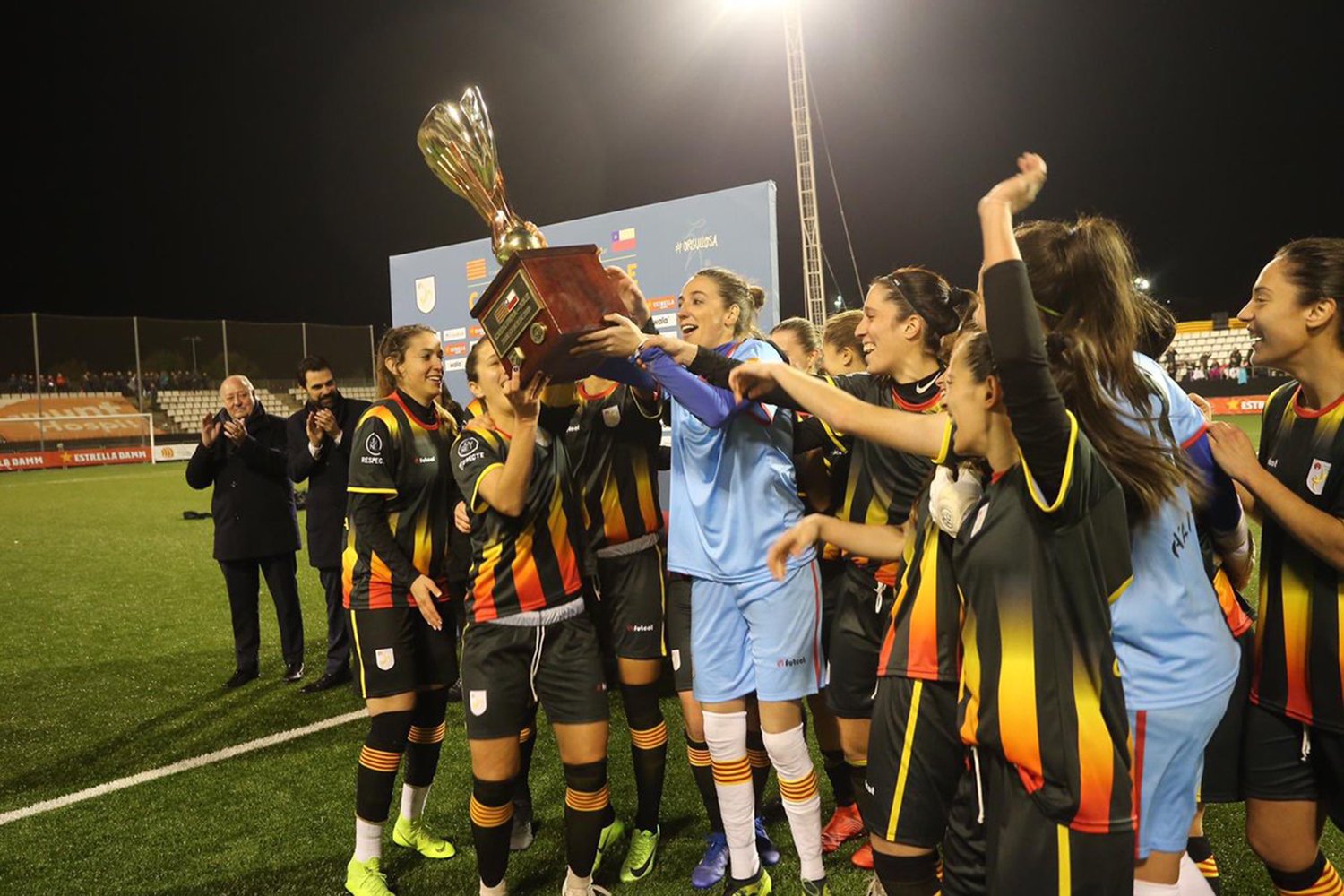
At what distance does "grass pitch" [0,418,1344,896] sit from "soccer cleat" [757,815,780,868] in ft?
0.18

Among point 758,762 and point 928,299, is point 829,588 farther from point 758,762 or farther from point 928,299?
point 928,299

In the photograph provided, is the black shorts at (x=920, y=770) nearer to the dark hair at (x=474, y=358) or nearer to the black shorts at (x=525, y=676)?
the black shorts at (x=525, y=676)

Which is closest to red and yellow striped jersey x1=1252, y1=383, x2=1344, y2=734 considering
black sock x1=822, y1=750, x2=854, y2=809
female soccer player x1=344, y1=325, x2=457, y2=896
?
black sock x1=822, y1=750, x2=854, y2=809

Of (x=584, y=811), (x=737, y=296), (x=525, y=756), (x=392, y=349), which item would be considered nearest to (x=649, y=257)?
(x=392, y=349)

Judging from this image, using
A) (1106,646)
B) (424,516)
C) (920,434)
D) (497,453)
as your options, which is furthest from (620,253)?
(1106,646)

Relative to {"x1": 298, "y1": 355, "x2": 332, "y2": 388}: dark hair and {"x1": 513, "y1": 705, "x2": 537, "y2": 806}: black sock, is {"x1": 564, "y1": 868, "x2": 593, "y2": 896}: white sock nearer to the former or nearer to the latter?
{"x1": 513, "y1": 705, "x2": 537, "y2": 806}: black sock

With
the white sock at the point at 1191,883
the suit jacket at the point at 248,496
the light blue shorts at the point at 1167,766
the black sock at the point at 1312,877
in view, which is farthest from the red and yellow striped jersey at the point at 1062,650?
the suit jacket at the point at 248,496

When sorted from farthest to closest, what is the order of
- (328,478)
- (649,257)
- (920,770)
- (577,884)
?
(649,257) < (328,478) < (577,884) < (920,770)

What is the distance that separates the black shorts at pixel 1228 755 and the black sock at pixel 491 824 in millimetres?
2068

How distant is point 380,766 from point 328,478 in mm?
3143

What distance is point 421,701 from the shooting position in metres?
3.68

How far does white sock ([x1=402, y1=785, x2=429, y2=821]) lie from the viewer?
3.74m

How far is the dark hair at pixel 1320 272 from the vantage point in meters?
2.29

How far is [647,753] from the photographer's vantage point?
12.0 ft
